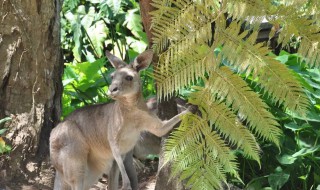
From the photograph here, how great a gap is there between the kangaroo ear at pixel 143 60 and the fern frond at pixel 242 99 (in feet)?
5.25

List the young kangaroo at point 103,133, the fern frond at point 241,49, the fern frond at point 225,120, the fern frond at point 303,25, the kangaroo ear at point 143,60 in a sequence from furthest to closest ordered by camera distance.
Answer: the young kangaroo at point 103,133 → the kangaroo ear at point 143,60 → the fern frond at point 225,120 → the fern frond at point 241,49 → the fern frond at point 303,25

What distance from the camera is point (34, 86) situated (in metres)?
5.61

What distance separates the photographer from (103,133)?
16.7ft

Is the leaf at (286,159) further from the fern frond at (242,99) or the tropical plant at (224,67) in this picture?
the fern frond at (242,99)

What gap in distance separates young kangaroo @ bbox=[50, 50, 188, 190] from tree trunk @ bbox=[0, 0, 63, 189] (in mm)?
467

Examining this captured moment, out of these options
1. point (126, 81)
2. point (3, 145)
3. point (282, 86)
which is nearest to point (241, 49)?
point (282, 86)

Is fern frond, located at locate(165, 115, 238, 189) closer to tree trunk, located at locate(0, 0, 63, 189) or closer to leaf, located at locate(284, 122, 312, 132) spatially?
leaf, located at locate(284, 122, 312, 132)

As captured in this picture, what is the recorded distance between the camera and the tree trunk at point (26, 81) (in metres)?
5.57

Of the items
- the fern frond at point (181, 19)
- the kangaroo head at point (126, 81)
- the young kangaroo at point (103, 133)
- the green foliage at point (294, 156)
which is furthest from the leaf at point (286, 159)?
the fern frond at point (181, 19)

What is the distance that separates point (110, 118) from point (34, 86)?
2.97 feet

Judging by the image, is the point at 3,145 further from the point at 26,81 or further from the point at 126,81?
the point at 126,81

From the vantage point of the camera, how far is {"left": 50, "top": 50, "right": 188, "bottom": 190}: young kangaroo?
463 cm

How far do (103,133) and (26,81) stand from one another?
3.07ft

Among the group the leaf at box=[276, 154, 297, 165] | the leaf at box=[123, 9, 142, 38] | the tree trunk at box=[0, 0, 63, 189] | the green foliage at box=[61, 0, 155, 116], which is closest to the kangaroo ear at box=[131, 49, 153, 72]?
the tree trunk at box=[0, 0, 63, 189]
